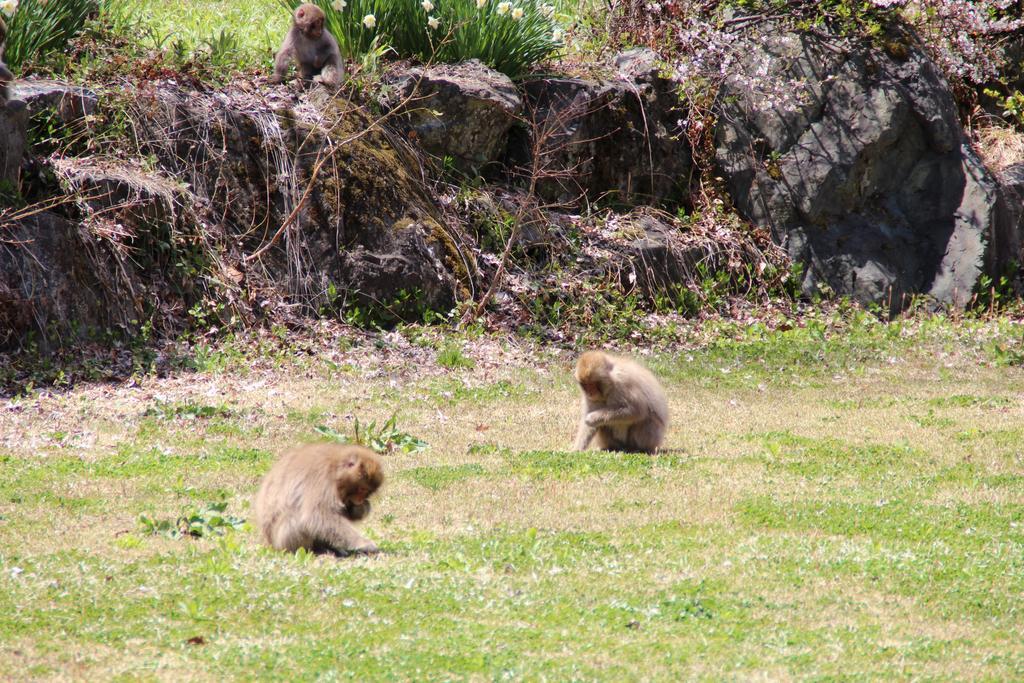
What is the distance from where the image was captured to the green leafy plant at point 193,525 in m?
7.55

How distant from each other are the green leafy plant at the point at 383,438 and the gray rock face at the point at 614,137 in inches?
282

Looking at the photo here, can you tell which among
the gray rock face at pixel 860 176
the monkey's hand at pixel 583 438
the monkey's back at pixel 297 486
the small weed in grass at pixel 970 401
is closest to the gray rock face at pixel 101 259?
the monkey's hand at pixel 583 438

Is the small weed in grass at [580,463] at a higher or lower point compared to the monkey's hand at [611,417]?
lower

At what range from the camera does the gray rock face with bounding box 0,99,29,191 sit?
41.5 feet

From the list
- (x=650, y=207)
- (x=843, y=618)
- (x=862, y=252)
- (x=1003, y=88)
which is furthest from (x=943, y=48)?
(x=843, y=618)

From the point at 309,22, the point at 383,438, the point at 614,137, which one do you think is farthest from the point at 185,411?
the point at 614,137

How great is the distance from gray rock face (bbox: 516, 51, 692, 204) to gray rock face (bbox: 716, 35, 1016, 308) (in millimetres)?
888

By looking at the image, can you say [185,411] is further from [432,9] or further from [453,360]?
[432,9]

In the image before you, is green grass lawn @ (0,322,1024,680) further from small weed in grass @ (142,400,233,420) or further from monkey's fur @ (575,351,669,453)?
monkey's fur @ (575,351,669,453)

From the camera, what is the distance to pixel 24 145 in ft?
42.5

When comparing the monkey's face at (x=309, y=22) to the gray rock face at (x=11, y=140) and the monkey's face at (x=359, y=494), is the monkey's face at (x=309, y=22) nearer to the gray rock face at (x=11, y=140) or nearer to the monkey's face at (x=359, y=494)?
the gray rock face at (x=11, y=140)

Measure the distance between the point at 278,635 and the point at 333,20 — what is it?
12324 mm

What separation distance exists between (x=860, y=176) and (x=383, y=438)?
422 inches

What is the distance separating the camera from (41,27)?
14.5 metres
